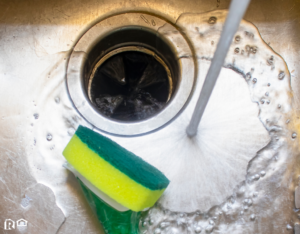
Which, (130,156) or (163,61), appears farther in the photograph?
(163,61)

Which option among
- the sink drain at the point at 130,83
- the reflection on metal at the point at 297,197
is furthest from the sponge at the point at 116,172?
the reflection on metal at the point at 297,197

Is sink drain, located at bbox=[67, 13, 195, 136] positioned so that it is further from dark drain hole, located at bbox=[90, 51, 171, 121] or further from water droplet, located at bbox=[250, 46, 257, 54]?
water droplet, located at bbox=[250, 46, 257, 54]

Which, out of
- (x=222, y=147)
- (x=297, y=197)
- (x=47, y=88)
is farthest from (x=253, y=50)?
(x=47, y=88)

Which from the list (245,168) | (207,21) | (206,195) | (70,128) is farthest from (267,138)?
(70,128)

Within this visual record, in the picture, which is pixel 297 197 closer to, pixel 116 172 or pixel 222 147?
pixel 222 147

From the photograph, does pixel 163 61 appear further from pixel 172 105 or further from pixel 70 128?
pixel 70 128

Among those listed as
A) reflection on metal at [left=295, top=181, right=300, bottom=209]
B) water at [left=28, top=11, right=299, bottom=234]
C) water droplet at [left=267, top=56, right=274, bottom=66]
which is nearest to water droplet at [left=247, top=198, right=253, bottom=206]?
water at [left=28, top=11, right=299, bottom=234]
